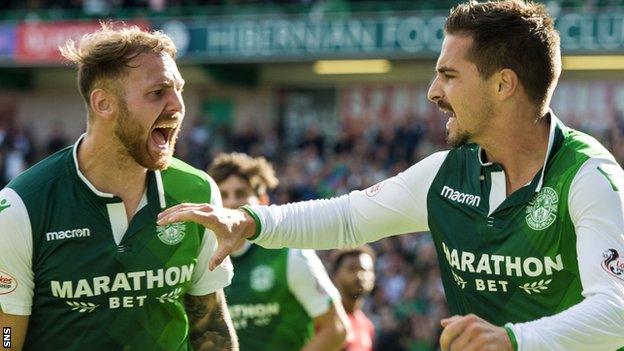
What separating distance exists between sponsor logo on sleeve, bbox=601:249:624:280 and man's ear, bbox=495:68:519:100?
83 cm

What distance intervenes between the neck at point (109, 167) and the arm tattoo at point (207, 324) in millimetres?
485

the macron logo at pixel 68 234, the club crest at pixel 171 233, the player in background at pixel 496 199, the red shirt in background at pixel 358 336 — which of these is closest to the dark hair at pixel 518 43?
the player in background at pixel 496 199

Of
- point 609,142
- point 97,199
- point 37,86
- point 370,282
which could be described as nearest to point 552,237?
point 97,199

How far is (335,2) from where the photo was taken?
24125 mm

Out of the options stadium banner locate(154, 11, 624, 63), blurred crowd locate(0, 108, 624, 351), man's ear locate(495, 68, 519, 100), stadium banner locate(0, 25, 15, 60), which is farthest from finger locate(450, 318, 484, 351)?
stadium banner locate(0, 25, 15, 60)

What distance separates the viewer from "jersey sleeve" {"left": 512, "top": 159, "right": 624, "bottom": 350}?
3.65 m

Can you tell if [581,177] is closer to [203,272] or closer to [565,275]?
[565,275]

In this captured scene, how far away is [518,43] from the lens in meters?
4.38

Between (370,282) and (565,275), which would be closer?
(565,275)

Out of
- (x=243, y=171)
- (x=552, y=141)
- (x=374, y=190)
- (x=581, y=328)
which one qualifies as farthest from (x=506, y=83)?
(x=243, y=171)

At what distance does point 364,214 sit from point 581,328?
1.31m

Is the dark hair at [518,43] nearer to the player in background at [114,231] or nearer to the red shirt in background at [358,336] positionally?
the player in background at [114,231]

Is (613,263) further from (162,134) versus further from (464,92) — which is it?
(162,134)

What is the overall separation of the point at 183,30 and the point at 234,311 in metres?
18.9
